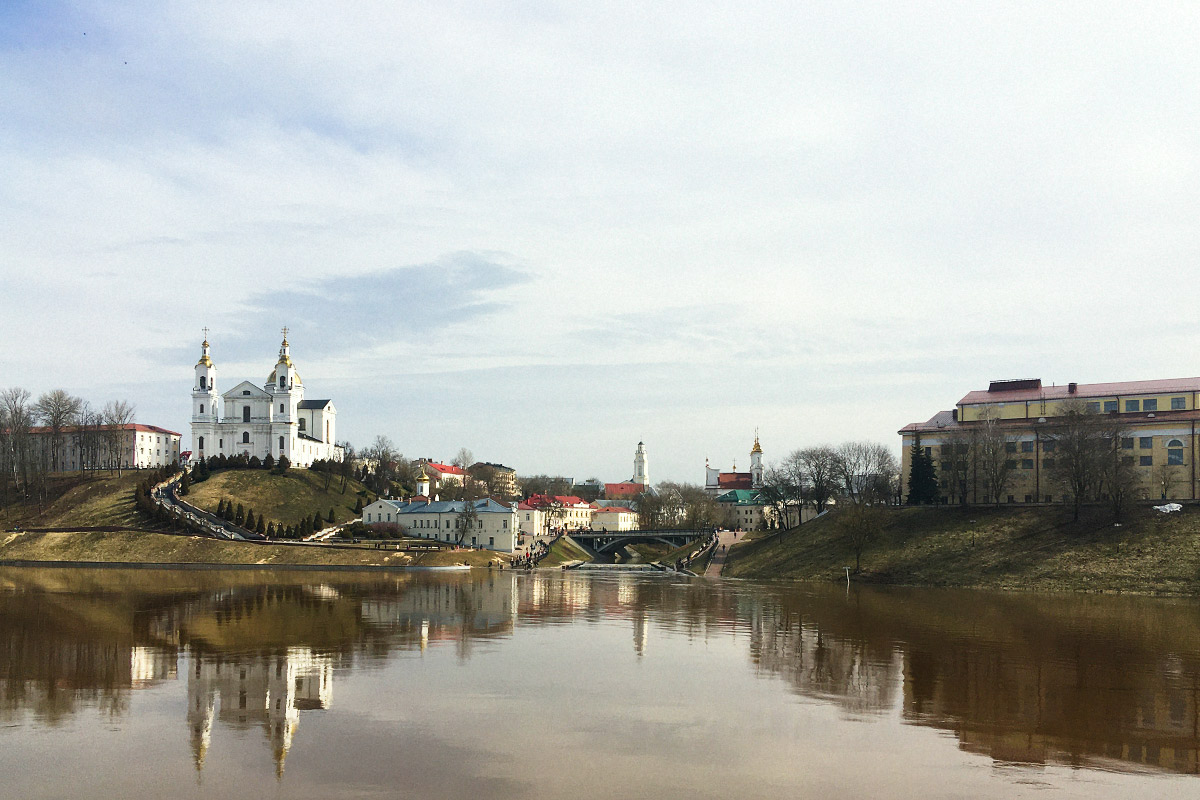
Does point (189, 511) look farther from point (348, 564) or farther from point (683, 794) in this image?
point (683, 794)

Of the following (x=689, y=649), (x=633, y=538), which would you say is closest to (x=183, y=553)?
(x=633, y=538)

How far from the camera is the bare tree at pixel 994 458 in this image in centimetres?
8288

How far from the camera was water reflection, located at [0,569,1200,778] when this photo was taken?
78.5 feet

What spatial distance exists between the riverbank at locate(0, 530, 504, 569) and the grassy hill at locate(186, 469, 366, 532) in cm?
1352

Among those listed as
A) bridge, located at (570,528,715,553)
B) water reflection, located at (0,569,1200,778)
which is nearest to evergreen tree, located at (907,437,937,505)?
water reflection, located at (0,569,1200,778)

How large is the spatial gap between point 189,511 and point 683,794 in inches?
3765

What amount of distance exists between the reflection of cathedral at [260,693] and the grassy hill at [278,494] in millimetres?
77476

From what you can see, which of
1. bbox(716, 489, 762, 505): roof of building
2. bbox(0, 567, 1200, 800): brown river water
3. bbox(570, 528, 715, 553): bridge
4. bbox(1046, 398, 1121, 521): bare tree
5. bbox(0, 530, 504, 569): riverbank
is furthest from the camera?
bbox(716, 489, 762, 505): roof of building

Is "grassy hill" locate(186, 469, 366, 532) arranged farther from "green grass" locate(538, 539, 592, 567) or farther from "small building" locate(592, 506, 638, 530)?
"small building" locate(592, 506, 638, 530)

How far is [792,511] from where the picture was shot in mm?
135750

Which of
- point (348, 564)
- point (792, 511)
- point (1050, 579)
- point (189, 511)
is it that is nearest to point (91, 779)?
point (1050, 579)

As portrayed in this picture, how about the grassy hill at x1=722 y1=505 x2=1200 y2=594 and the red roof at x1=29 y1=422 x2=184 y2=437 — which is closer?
the grassy hill at x1=722 y1=505 x2=1200 y2=594

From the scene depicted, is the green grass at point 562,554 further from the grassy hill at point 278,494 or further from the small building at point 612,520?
the small building at point 612,520

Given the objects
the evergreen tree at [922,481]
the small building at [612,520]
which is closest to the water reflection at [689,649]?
the evergreen tree at [922,481]
